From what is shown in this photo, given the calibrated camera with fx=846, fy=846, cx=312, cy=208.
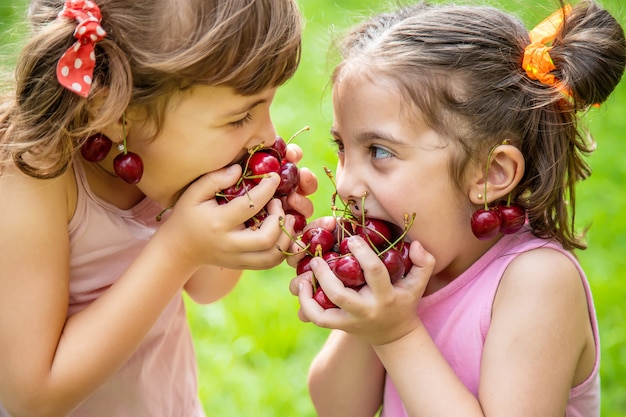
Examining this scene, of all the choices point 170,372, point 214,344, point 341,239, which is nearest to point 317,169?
point 214,344

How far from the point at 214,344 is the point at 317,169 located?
58.0 inches

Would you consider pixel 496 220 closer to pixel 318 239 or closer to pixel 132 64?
pixel 318 239

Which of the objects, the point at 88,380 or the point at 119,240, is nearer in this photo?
the point at 88,380

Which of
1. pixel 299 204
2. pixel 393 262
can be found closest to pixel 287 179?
pixel 299 204

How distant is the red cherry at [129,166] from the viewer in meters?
2.28

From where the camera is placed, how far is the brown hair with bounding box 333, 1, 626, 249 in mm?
2279

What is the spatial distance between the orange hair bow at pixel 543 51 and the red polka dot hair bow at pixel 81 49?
113 cm

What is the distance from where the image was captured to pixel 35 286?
2.26 metres

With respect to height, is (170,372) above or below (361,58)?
below

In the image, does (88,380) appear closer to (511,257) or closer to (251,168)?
(251,168)

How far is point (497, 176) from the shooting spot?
91.6 inches

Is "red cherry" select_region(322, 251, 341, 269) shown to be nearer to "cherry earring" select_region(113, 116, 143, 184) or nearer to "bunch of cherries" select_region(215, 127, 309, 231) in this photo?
"bunch of cherries" select_region(215, 127, 309, 231)

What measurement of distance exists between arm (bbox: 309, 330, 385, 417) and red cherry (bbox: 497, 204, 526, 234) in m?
0.57

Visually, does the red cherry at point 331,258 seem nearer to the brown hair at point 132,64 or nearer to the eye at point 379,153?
the eye at point 379,153
